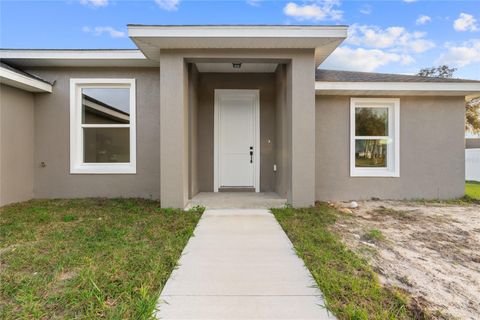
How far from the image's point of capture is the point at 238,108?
6.49m

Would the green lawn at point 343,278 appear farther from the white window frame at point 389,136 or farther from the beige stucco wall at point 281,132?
the white window frame at point 389,136

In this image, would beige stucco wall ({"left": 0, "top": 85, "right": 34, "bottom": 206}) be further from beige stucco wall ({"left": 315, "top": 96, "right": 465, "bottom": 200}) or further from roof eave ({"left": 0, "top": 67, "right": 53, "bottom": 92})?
beige stucco wall ({"left": 315, "top": 96, "right": 465, "bottom": 200})

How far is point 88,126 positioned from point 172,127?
270 centimetres

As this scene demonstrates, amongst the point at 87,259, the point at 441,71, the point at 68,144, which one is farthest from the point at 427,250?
the point at 441,71

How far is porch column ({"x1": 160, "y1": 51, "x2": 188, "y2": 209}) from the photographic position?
4.47 metres

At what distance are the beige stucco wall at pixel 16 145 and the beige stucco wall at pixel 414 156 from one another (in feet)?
21.8

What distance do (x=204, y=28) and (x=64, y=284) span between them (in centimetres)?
389

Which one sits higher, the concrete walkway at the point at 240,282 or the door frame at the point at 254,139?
the door frame at the point at 254,139

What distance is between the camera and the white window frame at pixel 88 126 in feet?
18.6

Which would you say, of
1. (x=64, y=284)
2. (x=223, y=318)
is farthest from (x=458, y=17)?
(x=64, y=284)

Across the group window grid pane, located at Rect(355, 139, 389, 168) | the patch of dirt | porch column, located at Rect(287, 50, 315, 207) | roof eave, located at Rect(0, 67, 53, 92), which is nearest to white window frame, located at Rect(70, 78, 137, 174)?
roof eave, located at Rect(0, 67, 53, 92)

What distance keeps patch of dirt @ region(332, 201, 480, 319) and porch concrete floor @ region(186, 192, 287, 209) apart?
1.46m

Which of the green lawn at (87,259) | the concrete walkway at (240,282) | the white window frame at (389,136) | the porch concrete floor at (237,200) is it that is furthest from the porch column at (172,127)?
the white window frame at (389,136)

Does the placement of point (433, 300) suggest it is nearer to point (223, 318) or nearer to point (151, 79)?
point (223, 318)
